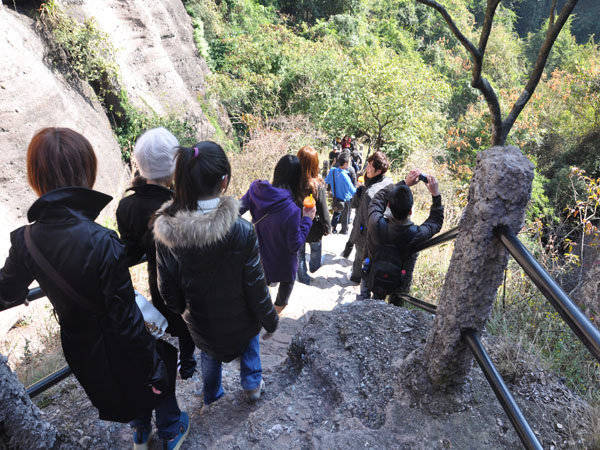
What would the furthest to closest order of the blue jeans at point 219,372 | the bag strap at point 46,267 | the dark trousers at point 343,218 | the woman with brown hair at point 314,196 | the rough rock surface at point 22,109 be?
the dark trousers at point 343,218, the rough rock surface at point 22,109, the woman with brown hair at point 314,196, the blue jeans at point 219,372, the bag strap at point 46,267

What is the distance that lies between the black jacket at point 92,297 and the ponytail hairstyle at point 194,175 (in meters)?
0.34

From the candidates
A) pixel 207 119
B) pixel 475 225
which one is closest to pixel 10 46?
pixel 207 119

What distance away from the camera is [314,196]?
3.53m

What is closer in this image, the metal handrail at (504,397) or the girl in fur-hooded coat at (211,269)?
the metal handrail at (504,397)

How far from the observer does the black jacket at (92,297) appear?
4.13 feet

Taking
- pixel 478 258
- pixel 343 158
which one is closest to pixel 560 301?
pixel 478 258

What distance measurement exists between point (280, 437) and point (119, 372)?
2.68 feet

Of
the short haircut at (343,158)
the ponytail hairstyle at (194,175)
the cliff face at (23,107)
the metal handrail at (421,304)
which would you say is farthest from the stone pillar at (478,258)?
the cliff face at (23,107)

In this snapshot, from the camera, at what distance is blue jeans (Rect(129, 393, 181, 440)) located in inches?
69.1

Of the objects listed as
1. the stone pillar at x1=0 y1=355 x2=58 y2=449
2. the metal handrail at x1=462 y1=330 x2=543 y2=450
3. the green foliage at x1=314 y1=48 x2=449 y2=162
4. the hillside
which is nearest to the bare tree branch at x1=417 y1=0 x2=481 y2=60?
the hillside

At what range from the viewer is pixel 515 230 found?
1.30m

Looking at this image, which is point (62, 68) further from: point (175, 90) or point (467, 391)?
point (467, 391)

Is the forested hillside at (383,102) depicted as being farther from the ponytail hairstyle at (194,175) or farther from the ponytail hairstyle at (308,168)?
the ponytail hairstyle at (194,175)

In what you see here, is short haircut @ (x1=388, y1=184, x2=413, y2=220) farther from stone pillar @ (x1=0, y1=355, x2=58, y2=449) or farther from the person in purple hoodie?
stone pillar @ (x1=0, y1=355, x2=58, y2=449)
